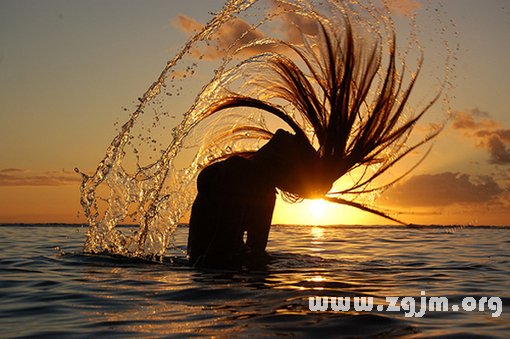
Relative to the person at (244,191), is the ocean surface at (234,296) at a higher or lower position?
lower

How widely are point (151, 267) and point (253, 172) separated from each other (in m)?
2.57

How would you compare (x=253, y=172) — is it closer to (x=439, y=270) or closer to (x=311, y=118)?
(x=311, y=118)

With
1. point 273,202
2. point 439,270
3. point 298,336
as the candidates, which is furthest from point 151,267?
point 298,336

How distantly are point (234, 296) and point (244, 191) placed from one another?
7.14ft

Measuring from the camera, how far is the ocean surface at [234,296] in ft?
19.6

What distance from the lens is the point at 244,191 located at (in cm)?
938

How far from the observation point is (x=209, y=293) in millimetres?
7766

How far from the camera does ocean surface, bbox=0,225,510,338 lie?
598cm

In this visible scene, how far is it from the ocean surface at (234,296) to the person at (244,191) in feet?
1.55

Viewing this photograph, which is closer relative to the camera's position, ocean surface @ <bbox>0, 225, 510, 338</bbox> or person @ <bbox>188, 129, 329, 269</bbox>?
ocean surface @ <bbox>0, 225, 510, 338</bbox>

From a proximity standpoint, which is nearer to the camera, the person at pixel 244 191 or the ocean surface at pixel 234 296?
the ocean surface at pixel 234 296

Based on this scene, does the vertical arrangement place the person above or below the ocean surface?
above

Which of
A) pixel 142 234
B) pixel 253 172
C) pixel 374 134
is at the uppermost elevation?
pixel 374 134

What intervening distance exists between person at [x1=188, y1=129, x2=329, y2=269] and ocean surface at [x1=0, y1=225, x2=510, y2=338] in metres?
0.47
